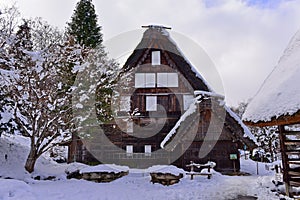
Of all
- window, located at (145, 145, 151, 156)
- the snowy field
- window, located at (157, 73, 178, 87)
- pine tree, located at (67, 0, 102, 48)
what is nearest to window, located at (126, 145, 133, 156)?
window, located at (145, 145, 151, 156)

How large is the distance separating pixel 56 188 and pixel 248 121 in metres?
7.55

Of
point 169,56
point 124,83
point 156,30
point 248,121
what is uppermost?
point 156,30

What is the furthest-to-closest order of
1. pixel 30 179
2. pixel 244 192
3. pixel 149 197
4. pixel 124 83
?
pixel 124 83
pixel 30 179
pixel 244 192
pixel 149 197

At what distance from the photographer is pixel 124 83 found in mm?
18188

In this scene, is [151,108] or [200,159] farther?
[151,108]

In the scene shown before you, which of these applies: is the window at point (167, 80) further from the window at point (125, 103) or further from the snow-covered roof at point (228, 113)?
the snow-covered roof at point (228, 113)

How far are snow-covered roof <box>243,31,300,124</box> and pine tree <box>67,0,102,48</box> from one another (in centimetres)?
1498

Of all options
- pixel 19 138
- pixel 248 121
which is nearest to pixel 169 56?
pixel 19 138

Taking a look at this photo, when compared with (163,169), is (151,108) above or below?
above

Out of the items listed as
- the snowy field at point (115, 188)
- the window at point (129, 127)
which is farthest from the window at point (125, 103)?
the snowy field at point (115, 188)

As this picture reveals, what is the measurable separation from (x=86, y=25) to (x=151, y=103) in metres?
7.74

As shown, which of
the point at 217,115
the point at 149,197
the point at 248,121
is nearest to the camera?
the point at 248,121

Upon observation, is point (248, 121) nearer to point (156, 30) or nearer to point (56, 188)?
point (56, 188)

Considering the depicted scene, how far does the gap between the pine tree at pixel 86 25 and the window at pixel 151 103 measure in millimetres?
5605
